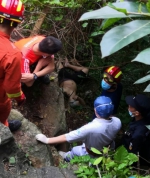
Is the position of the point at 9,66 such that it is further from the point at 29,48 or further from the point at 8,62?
the point at 29,48

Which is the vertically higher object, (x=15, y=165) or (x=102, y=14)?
(x=102, y=14)

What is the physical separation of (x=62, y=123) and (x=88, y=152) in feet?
4.40

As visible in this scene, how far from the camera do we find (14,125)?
405 cm

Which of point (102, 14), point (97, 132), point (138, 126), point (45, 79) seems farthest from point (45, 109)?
point (102, 14)

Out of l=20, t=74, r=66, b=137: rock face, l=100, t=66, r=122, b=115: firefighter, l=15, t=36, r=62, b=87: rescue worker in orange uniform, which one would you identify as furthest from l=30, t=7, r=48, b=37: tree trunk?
l=100, t=66, r=122, b=115: firefighter

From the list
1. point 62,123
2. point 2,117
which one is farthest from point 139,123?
point 2,117

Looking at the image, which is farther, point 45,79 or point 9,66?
point 45,79

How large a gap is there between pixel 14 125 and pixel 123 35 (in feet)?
10.5

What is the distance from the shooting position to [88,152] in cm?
417

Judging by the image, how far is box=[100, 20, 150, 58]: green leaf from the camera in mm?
1055

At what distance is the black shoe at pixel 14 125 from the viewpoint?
403 centimetres

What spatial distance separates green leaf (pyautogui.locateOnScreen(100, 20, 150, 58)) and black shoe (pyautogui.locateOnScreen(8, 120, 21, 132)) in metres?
3.17

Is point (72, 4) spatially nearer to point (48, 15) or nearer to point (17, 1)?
point (48, 15)

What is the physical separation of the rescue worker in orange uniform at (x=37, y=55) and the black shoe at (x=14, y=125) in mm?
698
